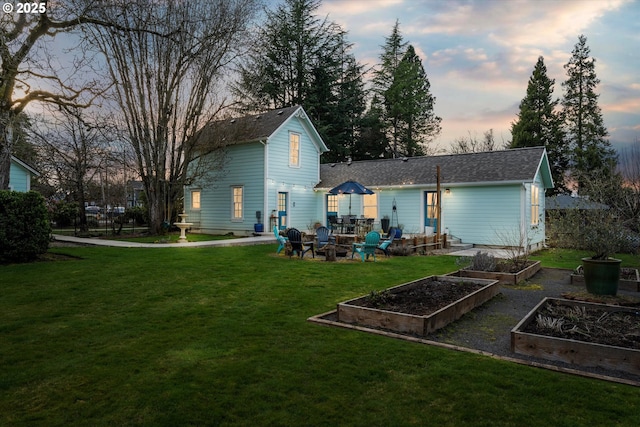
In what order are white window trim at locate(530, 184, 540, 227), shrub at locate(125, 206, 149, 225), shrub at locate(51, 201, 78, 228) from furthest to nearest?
shrub at locate(125, 206, 149, 225), shrub at locate(51, 201, 78, 228), white window trim at locate(530, 184, 540, 227)

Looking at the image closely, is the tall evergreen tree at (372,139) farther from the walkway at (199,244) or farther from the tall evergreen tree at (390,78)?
the walkway at (199,244)

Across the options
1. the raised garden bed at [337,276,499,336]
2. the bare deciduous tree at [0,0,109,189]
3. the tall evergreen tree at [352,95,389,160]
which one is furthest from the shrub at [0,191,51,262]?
the tall evergreen tree at [352,95,389,160]

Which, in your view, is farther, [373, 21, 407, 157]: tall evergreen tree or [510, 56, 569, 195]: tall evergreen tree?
[373, 21, 407, 157]: tall evergreen tree

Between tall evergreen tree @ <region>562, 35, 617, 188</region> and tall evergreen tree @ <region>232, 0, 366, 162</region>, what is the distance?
18291mm

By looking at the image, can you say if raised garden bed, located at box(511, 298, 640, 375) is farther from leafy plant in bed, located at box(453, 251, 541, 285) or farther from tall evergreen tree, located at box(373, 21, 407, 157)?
tall evergreen tree, located at box(373, 21, 407, 157)

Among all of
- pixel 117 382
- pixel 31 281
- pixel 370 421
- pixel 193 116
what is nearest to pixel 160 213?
pixel 193 116

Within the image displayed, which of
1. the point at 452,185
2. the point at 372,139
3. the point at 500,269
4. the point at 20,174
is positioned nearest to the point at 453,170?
the point at 452,185

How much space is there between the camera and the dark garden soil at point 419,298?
5.64 meters

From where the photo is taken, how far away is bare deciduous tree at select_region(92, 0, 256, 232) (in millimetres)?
17875

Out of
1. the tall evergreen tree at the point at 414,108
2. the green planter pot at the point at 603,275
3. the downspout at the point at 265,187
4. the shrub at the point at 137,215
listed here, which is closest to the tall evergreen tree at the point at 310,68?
the tall evergreen tree at the point at 414,108

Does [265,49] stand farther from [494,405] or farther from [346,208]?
[494,405]

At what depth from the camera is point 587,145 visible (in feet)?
107

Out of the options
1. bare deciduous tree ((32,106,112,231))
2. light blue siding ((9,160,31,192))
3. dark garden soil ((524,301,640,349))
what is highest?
bare deciduous tree ((32,106,112,231))

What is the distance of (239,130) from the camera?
19.4 meters
